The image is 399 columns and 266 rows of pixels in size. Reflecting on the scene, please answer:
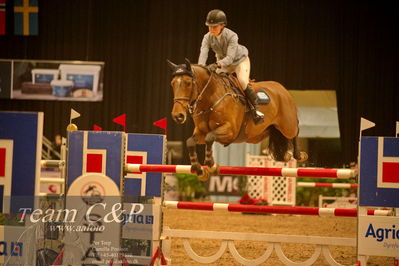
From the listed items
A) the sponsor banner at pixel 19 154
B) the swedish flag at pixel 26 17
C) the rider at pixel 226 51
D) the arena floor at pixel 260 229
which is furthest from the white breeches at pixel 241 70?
the swedish flag at pixel 26 17

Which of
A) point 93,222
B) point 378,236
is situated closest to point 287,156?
point 378,236

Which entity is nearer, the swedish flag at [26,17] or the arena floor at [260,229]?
the arena floor at [260,229]

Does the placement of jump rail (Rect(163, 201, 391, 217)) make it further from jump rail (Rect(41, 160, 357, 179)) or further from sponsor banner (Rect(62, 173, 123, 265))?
sponsor banner (Rect(62, 173, 123, 265))

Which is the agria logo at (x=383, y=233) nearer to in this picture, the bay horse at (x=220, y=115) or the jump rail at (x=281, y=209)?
the jump rail at (x=281, y=209)

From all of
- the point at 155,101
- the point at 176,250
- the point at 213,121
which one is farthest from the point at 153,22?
the point at 213,121

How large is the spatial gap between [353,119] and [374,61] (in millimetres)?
1072

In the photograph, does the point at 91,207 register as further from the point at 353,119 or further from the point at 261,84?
the point at 353,119

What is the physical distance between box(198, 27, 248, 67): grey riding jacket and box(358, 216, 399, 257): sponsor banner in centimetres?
130

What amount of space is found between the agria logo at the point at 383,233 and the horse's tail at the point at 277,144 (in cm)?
107

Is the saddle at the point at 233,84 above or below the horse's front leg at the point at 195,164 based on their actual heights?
above

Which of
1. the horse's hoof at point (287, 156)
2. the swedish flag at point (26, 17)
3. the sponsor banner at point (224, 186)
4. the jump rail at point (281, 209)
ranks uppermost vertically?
the swedish flag at point (26, 17)

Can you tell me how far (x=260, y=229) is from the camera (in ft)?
22.4

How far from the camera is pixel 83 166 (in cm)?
341

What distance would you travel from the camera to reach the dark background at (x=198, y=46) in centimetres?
1002
